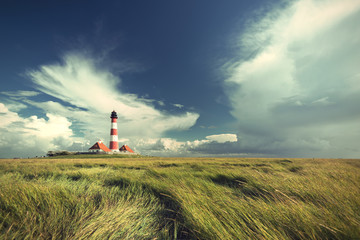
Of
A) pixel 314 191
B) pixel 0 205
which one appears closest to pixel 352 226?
pixel 314 191

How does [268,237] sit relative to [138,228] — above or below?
above

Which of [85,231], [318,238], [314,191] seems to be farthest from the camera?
[314,191]

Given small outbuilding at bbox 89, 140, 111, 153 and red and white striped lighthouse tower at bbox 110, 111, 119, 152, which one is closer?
red and white striped lighthouse tower at bbox 110, 111, 119, 152

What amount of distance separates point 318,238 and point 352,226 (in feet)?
1.26

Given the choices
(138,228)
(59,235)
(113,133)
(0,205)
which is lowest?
(138,228)

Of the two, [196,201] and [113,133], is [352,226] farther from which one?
[113,133]

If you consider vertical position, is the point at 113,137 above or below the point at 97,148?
above

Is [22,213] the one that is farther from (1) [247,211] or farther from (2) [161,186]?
(1) [247,211]

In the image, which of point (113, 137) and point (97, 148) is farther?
point (97, 148)

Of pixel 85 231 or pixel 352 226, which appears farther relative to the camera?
pixel 85 231

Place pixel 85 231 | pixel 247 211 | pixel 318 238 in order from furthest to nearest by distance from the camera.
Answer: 1. pixel 247 211
2. pixel 85 231
3. pixel 318 238

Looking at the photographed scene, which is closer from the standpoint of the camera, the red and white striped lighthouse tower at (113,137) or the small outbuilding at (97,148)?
the red and white striped lighthouse tower at (113,137)

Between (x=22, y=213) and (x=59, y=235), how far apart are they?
3.22 ft

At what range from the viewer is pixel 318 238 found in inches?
58.6
